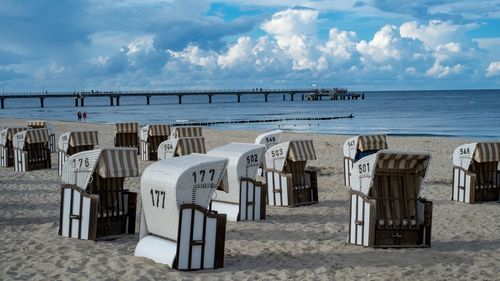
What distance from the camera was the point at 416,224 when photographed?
7.09 metres

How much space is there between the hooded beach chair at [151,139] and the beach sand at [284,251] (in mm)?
6875

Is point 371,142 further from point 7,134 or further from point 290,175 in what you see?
point 7,134

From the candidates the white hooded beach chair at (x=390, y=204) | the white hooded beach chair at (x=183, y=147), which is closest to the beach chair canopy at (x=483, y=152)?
the white hooded beach chair at (x=390, y=204)

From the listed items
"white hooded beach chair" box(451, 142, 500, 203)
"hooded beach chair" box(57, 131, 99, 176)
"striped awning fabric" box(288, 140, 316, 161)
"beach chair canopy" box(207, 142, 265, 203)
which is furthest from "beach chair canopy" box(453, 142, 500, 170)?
"hooded beach chair" box(57, 131, 99, 176)

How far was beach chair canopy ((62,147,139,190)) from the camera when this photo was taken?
711 cm

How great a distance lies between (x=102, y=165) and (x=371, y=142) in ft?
22.2

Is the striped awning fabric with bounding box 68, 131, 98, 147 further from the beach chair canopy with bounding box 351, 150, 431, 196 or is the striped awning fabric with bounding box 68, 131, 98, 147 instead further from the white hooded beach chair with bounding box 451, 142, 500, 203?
the beach chair canopy with bounding box 351, 150, 431, 196

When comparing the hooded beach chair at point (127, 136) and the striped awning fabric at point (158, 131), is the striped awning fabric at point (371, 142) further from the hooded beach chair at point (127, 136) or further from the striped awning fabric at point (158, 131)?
the hooded beach chair at point (127, 136)

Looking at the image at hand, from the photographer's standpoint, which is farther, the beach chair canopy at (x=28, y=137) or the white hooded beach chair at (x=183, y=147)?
the beach chair canopy at (x=28, y=137)

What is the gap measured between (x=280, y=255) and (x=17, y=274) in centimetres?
275

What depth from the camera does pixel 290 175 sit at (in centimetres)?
995

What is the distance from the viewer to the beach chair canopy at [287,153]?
32.6ft

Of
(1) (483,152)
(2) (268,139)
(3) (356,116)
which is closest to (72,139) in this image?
(2) (268,139)

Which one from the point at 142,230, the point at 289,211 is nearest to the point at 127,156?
the point at 142,230
